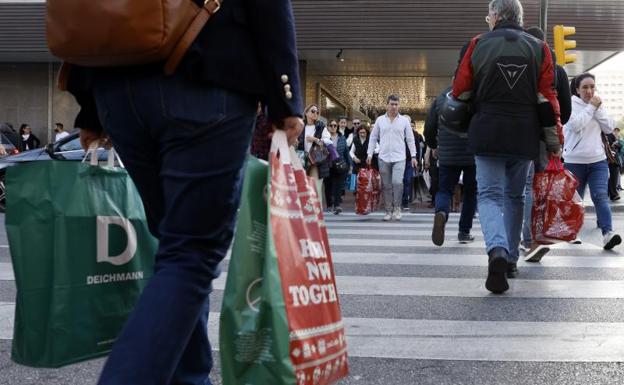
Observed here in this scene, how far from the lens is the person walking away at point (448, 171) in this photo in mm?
7309

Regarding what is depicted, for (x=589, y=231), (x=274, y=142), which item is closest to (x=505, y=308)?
(x=274, y=142)

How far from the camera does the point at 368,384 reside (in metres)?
2.91

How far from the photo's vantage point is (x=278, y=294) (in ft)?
6.36

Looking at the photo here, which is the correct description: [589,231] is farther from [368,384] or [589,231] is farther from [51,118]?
[51,118]

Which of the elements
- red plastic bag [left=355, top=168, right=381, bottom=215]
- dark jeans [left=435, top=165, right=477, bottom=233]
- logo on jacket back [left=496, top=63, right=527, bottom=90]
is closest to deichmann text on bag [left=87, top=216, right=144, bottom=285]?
logo on jacket back [left=496, top=63, right=527, bottom=90]

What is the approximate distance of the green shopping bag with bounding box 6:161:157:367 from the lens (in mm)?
2295

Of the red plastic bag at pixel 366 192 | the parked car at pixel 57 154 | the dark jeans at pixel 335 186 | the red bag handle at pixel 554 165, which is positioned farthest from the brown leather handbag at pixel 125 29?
the dark jeans at pixel 335 186

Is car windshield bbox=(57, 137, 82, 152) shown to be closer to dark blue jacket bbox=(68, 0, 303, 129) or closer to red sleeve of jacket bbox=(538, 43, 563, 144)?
red sleeve of jacket bbox=(538, 43, 563, 144)

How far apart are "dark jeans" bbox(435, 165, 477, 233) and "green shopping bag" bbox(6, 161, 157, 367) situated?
536 centimetres

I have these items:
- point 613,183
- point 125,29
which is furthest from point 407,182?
point 125,29

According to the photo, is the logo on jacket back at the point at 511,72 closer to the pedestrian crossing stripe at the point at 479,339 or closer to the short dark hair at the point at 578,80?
the pedestrian crossing stripe at the point at 479,339

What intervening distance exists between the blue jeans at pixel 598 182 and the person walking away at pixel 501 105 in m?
2.81

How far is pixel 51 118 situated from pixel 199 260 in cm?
2720

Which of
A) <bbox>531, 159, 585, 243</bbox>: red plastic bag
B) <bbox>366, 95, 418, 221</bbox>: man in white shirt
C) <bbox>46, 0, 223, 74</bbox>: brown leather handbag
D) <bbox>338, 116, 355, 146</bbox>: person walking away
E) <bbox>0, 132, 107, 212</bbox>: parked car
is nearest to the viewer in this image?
<bbox>46, 0, 223, 74</bbox>: brown leather handbag
